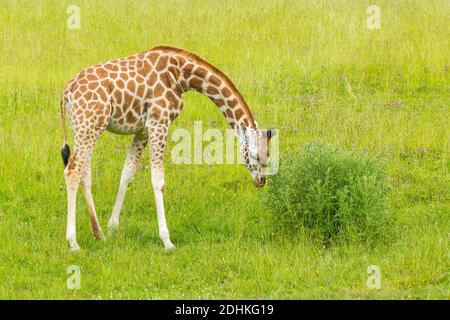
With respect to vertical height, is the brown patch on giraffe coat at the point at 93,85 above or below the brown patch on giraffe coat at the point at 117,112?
above

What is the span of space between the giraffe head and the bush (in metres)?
0.25

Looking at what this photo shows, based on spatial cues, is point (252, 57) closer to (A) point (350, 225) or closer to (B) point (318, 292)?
(A) point (350, 225)

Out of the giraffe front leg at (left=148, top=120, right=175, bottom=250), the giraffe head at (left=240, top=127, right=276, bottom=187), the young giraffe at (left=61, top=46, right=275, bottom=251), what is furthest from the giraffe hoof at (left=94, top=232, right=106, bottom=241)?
the giraffe head at (left=240, top=127, right=276, bottom=187)

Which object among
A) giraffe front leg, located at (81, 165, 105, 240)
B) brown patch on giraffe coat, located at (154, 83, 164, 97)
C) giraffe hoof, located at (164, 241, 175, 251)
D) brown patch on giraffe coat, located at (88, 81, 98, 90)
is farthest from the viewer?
brown patch on giraffe coat, located at (154, 83, 164, 97)

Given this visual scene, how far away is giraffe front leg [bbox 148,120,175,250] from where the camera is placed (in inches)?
458

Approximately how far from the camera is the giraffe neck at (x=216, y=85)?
1200 cm

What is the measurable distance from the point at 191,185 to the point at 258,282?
11.7 feet

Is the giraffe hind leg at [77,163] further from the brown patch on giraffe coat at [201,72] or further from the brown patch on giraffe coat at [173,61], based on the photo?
the brown patch on giraffe coat at [201,72]

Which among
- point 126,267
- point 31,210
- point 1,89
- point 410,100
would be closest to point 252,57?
point 410,100

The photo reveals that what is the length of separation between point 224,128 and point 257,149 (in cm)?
371

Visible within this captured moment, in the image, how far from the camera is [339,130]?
1534cm

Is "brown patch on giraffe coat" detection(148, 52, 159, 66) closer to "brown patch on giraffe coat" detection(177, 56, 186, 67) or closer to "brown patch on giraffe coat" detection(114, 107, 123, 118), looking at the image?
"brown patch on giraffe coat" detection(177, 56, 186, 67)

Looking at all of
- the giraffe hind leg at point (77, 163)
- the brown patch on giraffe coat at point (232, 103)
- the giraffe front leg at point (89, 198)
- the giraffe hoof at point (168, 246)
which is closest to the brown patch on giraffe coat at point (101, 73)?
the giraffe hind leg at point (77, 163)

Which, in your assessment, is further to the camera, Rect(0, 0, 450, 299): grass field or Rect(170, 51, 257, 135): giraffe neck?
Rect(170, 51, 257, 135): giraffe neck
